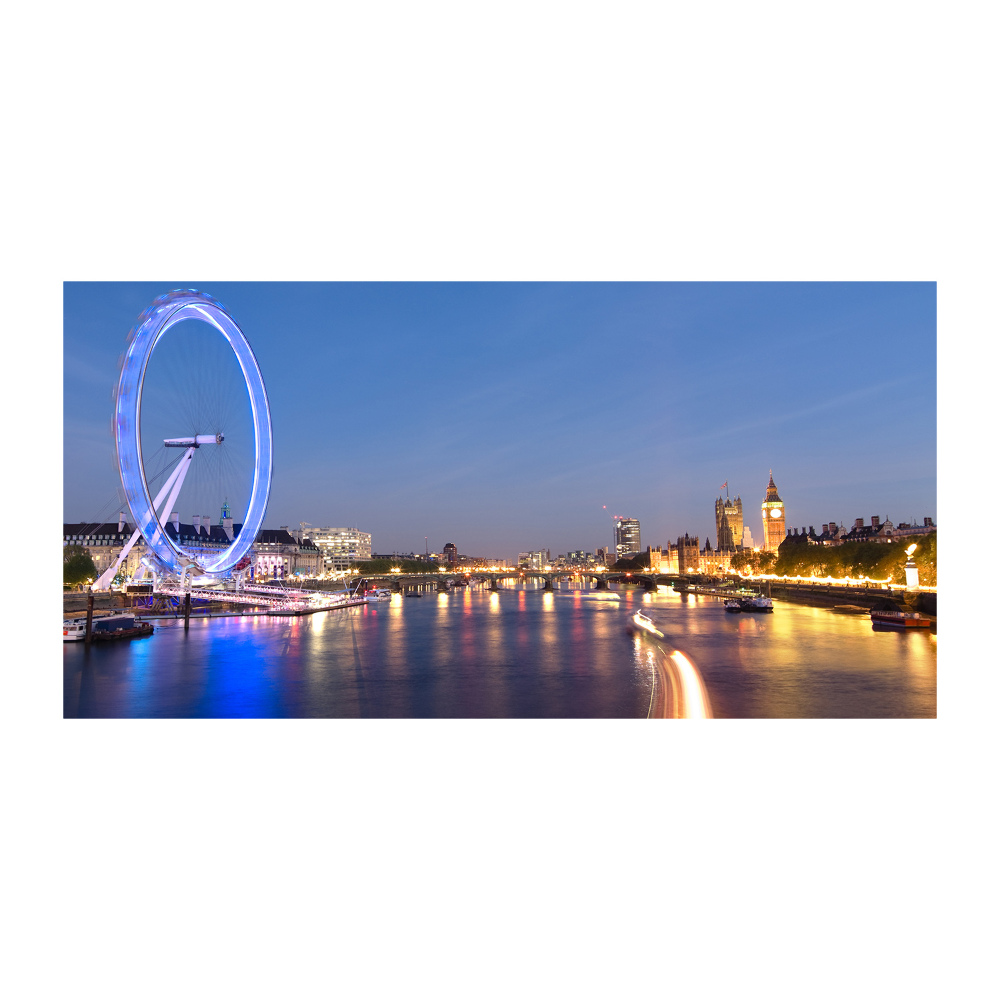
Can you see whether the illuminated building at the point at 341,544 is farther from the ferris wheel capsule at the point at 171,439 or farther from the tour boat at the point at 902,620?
the tour boat at the point at 902,620

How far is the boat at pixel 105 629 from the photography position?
2341 cm

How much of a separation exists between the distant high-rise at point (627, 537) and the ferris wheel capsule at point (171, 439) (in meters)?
114

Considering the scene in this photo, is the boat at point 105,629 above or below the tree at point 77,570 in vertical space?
below

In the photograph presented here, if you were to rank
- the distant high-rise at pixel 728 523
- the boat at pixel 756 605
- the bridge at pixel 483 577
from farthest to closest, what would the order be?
1. the distant high-rise at pixel 728 523
2. the bridge at pixel 483 577
3. the boat at pixel 756 605

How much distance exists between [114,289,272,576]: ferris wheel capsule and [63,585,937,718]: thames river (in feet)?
9.68

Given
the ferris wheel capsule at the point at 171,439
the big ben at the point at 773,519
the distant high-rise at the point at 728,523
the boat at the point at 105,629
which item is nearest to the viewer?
the ferris wheel capsule at the point at 171,439

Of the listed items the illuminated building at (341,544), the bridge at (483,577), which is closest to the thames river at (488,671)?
the bridge at (483,577)

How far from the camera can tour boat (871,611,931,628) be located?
81.5ft

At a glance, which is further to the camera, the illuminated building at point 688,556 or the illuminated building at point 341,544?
the illuminated building at point 341,544

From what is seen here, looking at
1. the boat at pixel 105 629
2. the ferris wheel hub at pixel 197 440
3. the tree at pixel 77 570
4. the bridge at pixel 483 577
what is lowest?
the bridge at pixel 483 577

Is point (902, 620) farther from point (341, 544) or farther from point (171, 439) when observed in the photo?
point (341, 544)

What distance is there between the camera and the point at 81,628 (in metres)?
23.8
